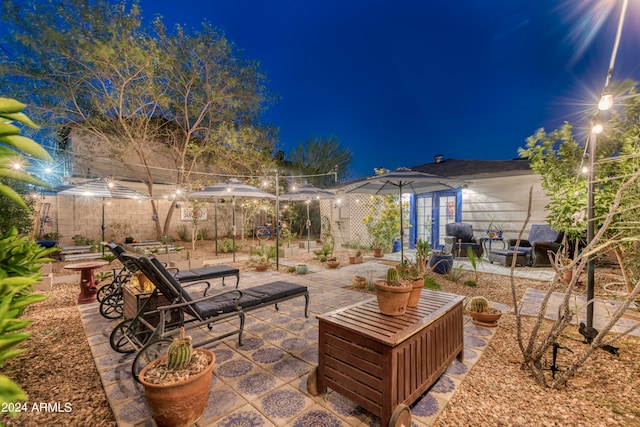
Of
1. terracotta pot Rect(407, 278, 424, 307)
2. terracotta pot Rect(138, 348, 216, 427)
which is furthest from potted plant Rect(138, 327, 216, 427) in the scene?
terracotta pot Rect(407, 278, 424, 307)

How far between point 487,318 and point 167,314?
384cm

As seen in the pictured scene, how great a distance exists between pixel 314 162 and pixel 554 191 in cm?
1292

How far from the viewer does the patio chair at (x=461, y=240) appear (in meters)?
7.90

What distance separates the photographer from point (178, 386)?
1781 millimetres

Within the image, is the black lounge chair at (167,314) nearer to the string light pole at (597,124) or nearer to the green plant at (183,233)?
the string light pole at (597,124)

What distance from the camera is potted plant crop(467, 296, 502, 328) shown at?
3447mm

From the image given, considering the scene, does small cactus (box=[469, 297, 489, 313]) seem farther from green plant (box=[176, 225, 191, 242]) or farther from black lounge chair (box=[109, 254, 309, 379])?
green plant (box=[176, 225, 191, 242])

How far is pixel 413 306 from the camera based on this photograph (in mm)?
2445

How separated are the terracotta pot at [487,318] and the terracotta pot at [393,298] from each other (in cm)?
190

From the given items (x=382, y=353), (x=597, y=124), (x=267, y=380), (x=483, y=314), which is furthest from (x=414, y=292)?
(x=597, y=124)

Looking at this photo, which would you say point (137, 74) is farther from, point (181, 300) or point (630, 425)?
point (630, 425)

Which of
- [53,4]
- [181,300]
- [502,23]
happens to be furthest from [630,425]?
[502,23]

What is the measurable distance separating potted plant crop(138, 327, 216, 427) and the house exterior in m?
6.45

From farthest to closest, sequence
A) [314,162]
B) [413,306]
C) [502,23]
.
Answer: [502,23] → [314,162] → [413,306]
